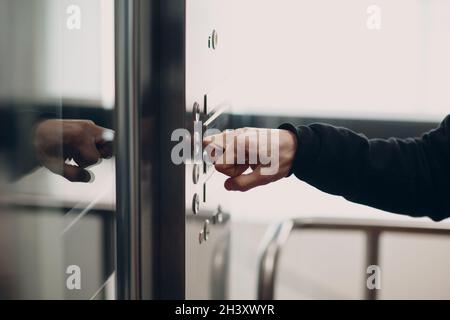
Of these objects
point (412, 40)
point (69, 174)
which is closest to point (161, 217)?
point (69, 174)

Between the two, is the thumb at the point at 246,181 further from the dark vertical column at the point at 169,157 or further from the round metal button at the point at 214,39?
the round metal button at the point at 214,39

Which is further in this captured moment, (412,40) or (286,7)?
(412,40)

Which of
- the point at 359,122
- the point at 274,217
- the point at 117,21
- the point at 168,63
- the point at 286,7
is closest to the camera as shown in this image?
the point at 117,21

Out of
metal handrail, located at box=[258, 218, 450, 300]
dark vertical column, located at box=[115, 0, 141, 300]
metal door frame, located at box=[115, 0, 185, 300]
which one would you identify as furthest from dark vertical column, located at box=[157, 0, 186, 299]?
metal handrail, located at box=[258, 218, 450, 300]

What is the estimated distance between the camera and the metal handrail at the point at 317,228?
4.00 ft

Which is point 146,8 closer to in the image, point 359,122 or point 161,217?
point 161,217

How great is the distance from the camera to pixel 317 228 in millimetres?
1311

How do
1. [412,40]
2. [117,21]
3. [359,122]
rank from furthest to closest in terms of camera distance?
[412,40] → [359,122] → [117,21]

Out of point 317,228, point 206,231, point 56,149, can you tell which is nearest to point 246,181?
point 206,231

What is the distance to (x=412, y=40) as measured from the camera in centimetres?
211

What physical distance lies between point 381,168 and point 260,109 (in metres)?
0.94

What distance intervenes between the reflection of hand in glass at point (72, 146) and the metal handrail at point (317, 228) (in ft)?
1.42

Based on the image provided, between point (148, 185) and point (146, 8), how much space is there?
8.0 inches

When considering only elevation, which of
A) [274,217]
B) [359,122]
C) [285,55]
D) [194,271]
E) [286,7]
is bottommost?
[274,217]
